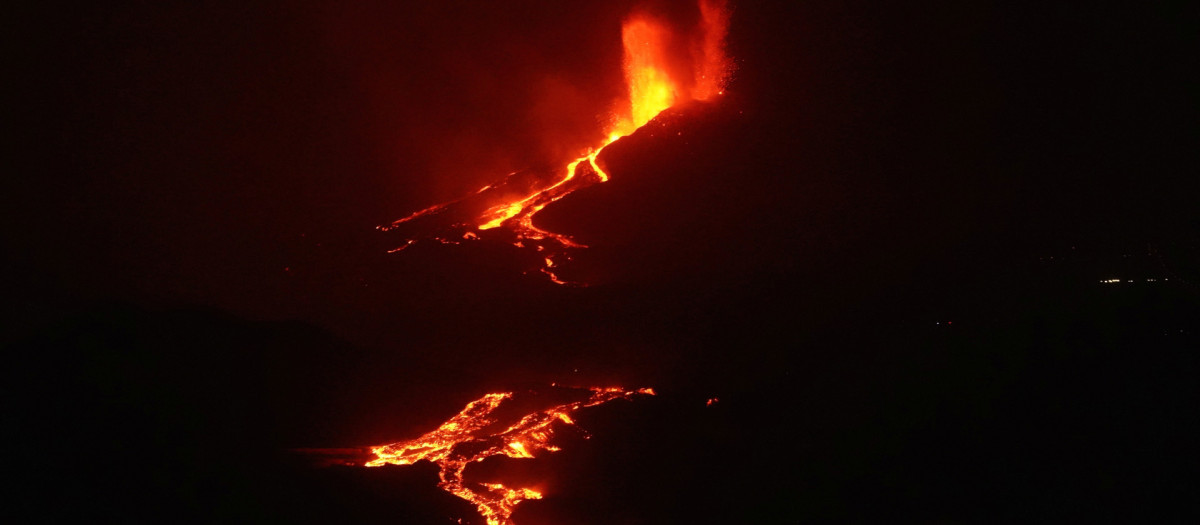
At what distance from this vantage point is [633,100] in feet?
49.5

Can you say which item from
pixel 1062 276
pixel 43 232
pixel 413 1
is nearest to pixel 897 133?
pixel 1062 276

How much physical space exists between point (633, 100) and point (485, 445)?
23.8 feet

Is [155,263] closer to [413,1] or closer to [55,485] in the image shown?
[413,1]

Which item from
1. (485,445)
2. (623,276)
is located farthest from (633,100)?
(485,445)

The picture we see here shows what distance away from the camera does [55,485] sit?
6.80 meters

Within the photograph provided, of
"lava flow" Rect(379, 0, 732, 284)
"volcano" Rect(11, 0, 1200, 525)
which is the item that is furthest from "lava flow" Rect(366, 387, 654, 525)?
"lava flow" Rect(379, 0, 732, 284)

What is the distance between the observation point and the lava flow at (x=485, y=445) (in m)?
8.97

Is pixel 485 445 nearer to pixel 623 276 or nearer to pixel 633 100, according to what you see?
pixel 623 276

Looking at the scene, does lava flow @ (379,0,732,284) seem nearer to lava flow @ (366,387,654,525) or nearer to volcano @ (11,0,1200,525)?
volcano @ (11,0,1200,525)

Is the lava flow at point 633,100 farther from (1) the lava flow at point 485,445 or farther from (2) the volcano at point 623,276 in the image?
(1) the lava flow at point 485,445

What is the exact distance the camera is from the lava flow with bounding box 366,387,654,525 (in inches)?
353

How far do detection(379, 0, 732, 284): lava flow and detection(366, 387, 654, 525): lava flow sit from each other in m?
3.56

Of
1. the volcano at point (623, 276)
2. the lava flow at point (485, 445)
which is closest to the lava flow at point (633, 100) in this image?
the volcano at point (623, 276)

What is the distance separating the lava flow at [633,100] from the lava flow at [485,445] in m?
3.56
